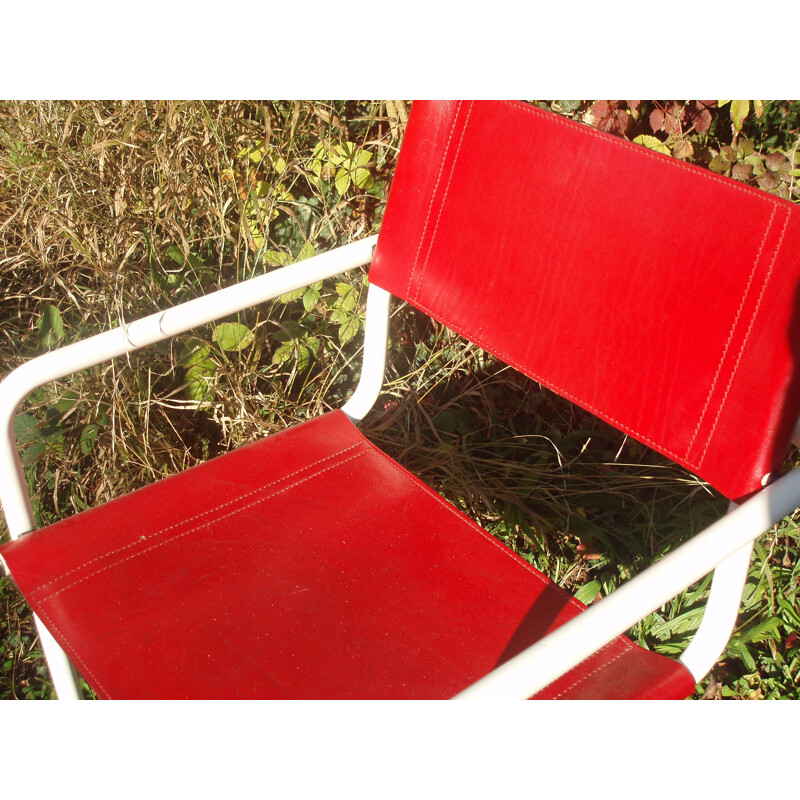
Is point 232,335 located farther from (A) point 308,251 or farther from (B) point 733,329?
(B) point 733,329

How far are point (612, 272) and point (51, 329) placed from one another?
1.12 m

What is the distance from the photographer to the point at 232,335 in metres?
1.59

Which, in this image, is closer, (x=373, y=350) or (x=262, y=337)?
(x=373, y=350)

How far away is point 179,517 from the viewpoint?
1.04 metres

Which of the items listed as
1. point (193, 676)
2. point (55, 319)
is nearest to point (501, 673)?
point (193, 676)

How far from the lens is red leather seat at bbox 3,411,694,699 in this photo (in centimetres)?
85

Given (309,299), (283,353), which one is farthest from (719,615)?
(283,353)

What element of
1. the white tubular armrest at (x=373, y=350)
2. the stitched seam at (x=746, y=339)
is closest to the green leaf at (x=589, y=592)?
the white tubular armrest at (x=373, y=350)

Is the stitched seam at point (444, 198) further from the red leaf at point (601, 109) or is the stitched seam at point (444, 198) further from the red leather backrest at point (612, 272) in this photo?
the red leaf at point (601, 109)

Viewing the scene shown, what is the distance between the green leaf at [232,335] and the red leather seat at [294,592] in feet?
1.63

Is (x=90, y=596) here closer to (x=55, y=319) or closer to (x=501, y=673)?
(x=501, y=673)

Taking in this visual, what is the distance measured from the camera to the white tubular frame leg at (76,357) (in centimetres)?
93

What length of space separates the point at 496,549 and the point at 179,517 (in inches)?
16.9

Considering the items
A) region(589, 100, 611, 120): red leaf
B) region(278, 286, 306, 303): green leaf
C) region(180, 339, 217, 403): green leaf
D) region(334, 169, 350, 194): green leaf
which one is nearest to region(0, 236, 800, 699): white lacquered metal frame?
region(278, 286, 306, 303): green leaf
